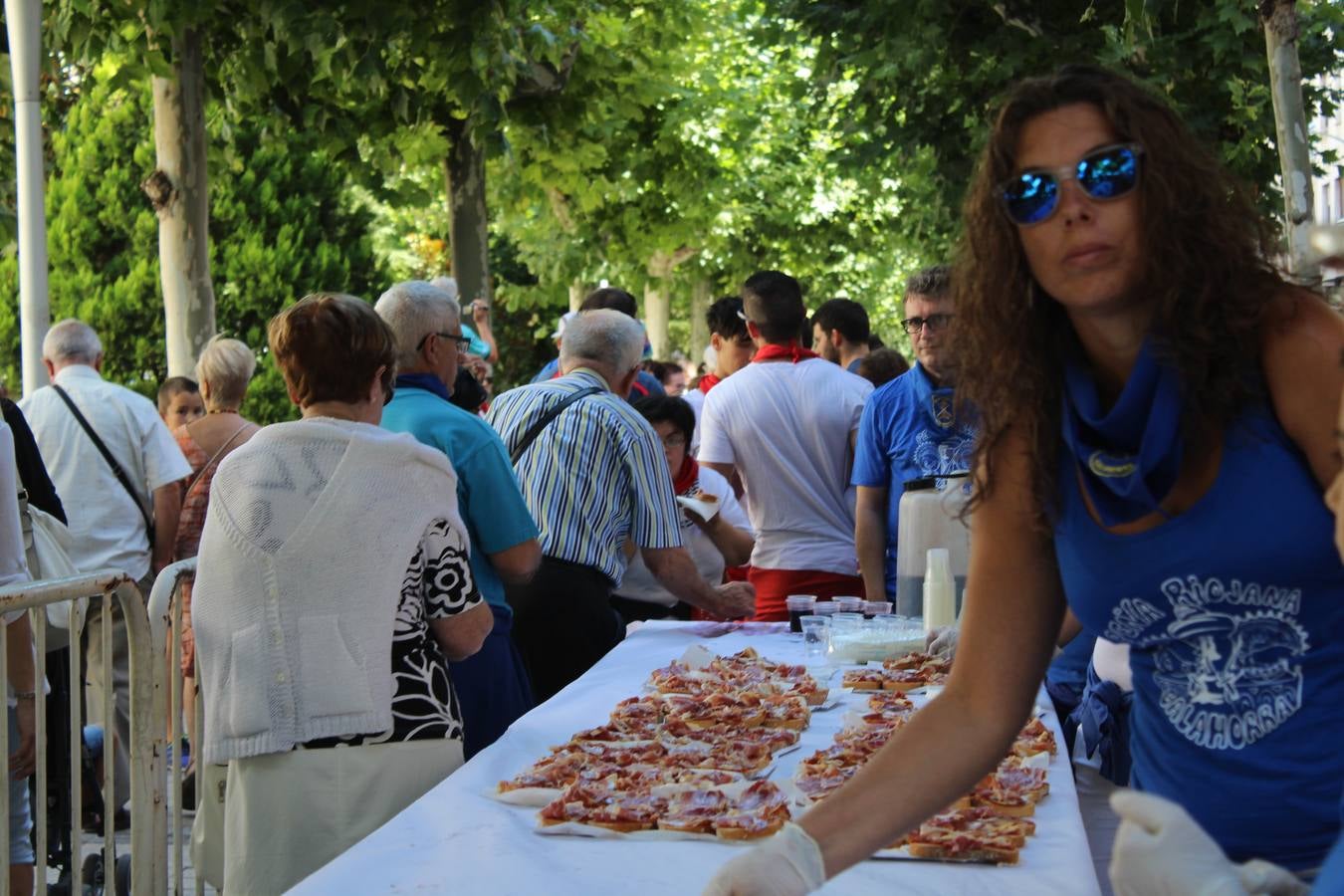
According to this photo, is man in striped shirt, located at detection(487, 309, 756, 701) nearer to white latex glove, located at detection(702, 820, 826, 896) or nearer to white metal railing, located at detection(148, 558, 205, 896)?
white metal railing, located at detection(148, 558, 205, 896)

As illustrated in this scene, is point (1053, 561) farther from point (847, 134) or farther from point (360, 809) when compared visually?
point (847, 134)

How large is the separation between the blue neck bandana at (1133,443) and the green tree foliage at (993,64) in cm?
476

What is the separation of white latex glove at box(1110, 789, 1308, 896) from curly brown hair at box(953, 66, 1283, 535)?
1.71ft

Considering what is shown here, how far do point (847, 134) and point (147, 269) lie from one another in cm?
818

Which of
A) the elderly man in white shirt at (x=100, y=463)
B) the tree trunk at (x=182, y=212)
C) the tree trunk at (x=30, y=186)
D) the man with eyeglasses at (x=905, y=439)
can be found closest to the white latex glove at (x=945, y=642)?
the man with eyeglasses at (x=905, y=439)

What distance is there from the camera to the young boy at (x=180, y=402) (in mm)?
9039

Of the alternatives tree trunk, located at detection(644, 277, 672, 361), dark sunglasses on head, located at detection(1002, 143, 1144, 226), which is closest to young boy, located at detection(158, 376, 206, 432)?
dark sunglasses on head, located at detection(1002, 143, 1144, 226)

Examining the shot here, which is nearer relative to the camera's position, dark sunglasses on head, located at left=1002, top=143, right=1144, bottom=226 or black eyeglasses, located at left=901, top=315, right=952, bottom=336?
dark sunglasses on head, located at left=1002, top=143, right=1144, bottom=226

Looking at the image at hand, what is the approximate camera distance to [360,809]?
153 inches

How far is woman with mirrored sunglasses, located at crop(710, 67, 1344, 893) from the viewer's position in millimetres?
2010

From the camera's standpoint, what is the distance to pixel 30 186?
27.6ft

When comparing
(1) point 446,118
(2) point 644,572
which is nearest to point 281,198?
(1) point 446,118

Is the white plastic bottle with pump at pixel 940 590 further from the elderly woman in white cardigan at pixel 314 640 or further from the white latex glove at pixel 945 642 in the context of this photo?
the elderly woman in white cardigan at pixel 314 640

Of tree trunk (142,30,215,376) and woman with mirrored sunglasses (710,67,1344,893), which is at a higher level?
tree trunk (142,30,215,376)
